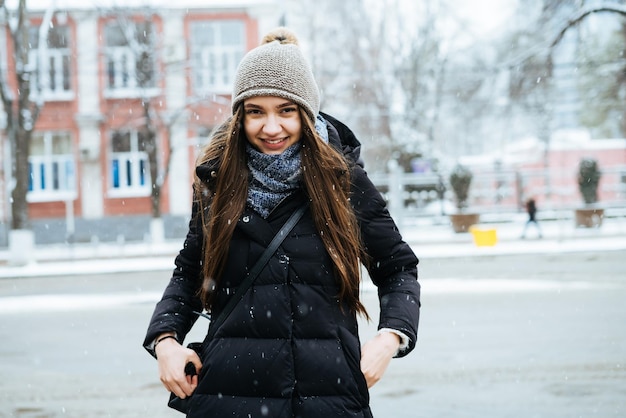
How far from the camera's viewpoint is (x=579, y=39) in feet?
61.9

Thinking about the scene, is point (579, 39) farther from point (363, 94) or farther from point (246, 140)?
point (246, 140)

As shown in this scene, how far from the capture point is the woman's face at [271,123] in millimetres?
2182

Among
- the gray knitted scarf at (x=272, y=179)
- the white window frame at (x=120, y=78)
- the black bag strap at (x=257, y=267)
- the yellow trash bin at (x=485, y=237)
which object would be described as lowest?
the yellow trash bin at (x=485, y=237)

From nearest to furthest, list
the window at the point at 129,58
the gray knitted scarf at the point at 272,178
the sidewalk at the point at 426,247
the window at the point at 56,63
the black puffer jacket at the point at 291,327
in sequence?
1. the black puffer jacket at the point at 291,327
2. the gray knitted scarf at the point at 272,178
3. the sidewalk at the point at 426,247
4. the window at the point at 129,58
5. the window at the point at 56,63

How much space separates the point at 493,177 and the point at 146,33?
40.9ft

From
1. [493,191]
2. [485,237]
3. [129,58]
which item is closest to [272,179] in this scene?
[485,237]

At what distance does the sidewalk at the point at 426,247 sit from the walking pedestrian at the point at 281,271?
14.6 meters

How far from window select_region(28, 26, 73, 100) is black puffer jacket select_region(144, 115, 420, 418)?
25.7 metres

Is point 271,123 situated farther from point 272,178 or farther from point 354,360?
point 354,360

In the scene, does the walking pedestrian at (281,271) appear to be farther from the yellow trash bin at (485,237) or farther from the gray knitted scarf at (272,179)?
the yellow trash bin at (485,237)

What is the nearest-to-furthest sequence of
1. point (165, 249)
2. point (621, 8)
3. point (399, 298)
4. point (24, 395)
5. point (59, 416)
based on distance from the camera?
point (399, 298) → point (59, 416) → point (24, 395) → point (621, 8) → point (165, 249)

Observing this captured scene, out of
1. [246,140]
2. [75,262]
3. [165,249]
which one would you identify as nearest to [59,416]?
[246,140]

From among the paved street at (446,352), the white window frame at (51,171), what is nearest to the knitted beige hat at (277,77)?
the paved street at (446,352)

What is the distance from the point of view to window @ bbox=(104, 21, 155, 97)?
22.7m
